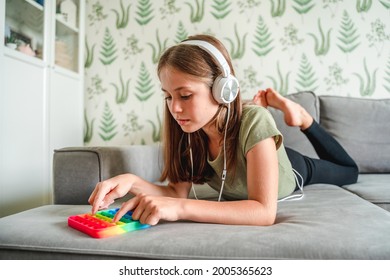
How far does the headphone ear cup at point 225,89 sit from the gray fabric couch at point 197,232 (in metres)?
0.31

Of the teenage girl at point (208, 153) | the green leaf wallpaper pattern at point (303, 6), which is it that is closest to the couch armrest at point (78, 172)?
the teenage girl at point (208, 153)

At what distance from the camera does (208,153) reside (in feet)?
3.16

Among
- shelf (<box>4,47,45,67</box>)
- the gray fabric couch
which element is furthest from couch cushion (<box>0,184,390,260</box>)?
shelf (<box>4,47,45,67</box>)

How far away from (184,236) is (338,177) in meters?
0.86

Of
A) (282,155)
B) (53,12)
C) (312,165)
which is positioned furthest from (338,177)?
(53,12)

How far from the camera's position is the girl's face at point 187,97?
0.77m

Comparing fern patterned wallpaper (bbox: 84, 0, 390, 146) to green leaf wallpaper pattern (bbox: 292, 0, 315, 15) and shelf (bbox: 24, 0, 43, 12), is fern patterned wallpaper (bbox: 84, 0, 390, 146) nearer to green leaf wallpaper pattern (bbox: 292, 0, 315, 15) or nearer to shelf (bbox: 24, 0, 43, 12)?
green leaf wallpaper pattern (bbox: 292, 0, 315, 15)

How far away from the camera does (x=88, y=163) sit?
97 cm

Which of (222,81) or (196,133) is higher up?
(222,81)

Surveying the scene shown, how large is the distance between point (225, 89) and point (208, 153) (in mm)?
256

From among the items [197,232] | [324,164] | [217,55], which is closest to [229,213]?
[197,232]

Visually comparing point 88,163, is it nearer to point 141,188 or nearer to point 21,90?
point 141,188

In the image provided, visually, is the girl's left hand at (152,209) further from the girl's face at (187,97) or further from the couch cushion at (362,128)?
the couch cushion at (362,128)

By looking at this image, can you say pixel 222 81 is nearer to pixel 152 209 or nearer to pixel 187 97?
pixel 187 97
